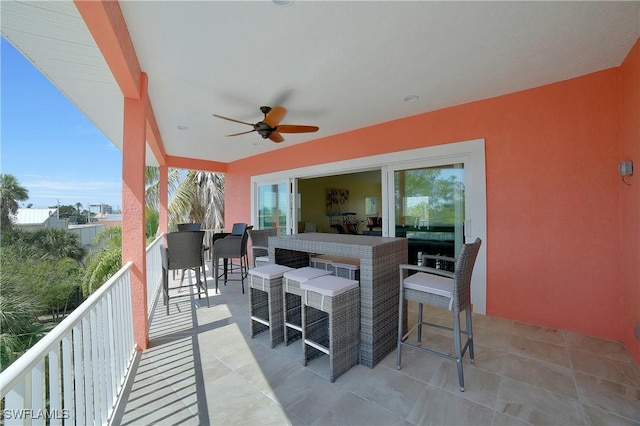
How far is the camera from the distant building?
7.55 m

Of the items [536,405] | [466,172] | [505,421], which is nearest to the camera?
[505,421]

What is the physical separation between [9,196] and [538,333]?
12997mm

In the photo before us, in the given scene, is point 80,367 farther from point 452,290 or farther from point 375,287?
point 452,290

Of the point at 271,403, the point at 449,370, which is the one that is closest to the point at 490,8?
the point at 449,370

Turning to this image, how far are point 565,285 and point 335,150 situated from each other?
3.48 m

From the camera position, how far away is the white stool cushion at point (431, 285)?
193 cm

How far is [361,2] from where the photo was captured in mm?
1724

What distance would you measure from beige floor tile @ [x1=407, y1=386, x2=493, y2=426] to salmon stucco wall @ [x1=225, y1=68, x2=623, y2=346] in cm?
179

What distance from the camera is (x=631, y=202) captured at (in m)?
2.25

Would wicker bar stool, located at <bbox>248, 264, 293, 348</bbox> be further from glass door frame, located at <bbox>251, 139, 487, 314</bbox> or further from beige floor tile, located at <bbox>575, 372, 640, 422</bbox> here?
beige floor tile, located at <bbox>575, 372, 640, 422</bbox>

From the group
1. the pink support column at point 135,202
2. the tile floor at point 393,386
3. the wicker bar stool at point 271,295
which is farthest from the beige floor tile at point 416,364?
the pink support column at point 135,202

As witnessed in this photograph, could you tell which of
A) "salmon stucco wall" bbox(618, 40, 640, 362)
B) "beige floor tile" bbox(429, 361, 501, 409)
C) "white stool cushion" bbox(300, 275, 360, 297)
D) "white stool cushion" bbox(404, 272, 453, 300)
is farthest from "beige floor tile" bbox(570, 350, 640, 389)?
"white stool cushion" bbox(300, 275, 360, 297)

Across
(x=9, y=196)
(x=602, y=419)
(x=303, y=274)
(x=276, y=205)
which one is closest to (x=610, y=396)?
(x=602, y=419)

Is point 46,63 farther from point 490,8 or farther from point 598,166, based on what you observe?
point 598,166
